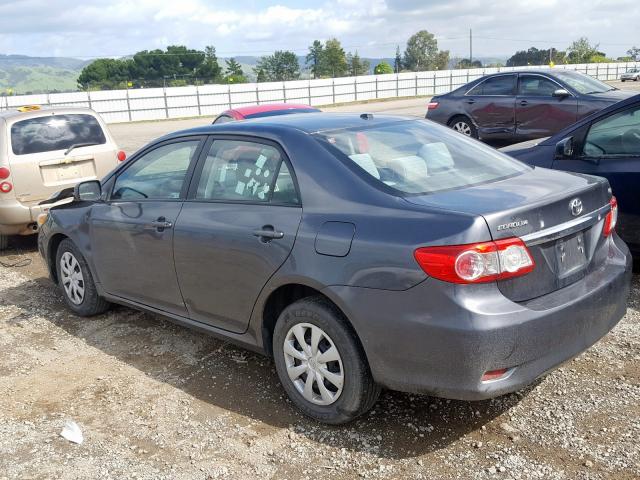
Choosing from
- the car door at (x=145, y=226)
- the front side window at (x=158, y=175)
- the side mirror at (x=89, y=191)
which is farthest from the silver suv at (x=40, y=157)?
the front side window at (x=158, y=175)

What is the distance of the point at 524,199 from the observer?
3250mm

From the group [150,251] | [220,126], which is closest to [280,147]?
[220,126]

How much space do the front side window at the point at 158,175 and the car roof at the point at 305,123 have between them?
148 mm

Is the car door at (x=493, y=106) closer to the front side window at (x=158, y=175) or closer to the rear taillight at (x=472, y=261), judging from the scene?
the front side window at (x=158, y=175)

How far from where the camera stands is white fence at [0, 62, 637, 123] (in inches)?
1331

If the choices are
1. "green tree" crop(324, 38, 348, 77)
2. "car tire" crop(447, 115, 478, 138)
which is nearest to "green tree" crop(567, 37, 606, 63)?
"green tree" crop(324, 38, 348, 77)

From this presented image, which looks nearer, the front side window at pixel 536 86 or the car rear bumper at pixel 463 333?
the car rear bumper at pixel 463 333

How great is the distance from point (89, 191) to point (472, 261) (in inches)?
130

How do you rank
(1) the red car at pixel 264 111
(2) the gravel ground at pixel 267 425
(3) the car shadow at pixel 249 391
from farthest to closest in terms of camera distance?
1. (1) the red car at pixel 264 111
2. (3) the car shadow at pixel 249 391
3. (2) the gravel ground at pixel 267 425

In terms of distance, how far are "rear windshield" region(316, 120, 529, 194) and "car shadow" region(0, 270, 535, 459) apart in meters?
1.22

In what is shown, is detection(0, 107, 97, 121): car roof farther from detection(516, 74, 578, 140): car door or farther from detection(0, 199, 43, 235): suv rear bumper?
detection(516, 74, 578, 140): car door

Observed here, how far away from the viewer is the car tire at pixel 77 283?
5.36m

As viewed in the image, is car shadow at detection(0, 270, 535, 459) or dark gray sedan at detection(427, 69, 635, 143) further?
dark gray sedan at detection(427, 69, 635, 143)

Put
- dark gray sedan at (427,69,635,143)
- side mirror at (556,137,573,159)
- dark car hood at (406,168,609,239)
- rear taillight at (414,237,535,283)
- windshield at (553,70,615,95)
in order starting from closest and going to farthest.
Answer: rear taillight at (414,237,535,283) → dark car hood at (406,168,609,239) → side mirror at (556,137,573,159) → dark gray sedan at (427,69,635,143) → windshield at (553,70,615,95)
